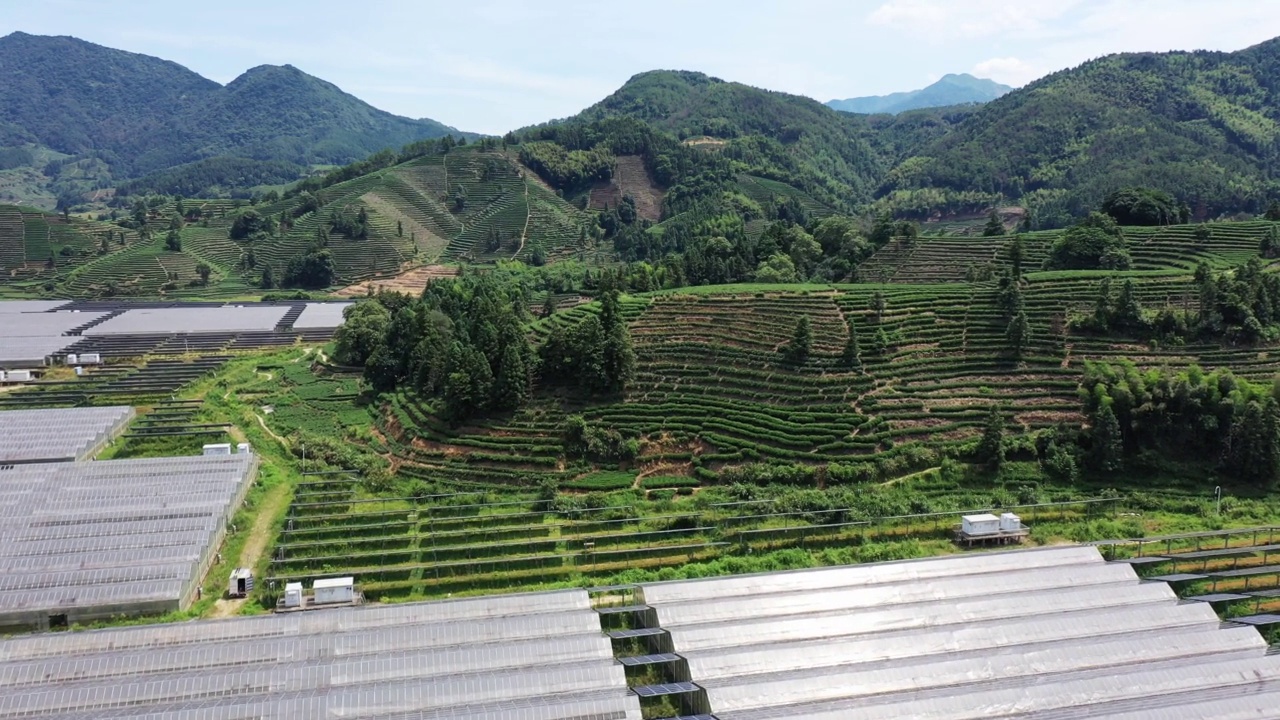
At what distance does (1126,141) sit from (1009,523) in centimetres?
12806

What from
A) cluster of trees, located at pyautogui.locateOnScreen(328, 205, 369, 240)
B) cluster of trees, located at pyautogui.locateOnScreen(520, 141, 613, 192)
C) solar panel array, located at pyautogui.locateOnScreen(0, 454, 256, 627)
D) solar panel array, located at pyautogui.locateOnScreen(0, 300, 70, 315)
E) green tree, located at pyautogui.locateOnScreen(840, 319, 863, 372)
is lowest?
solar panel array, located at pyautogui.locateOnScreen(0, 454, 256, 627)

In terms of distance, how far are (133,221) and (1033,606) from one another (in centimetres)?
13871

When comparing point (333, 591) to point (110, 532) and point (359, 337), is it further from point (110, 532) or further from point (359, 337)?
point (359, 337)

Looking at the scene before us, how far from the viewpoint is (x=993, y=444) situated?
1441 inches

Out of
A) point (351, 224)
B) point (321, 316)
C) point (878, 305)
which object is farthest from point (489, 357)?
point (351, 224)

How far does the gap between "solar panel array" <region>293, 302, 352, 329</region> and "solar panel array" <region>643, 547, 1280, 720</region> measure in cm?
6212

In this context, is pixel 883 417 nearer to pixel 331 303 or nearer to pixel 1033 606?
pixel 1033 606

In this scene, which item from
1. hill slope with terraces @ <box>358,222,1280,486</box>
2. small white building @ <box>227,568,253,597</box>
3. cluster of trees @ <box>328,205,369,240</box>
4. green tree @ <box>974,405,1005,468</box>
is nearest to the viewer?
small white building @ <box>227,568,253,597</box>

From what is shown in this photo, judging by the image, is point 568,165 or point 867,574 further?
point 568,165

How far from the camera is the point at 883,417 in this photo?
131 ft

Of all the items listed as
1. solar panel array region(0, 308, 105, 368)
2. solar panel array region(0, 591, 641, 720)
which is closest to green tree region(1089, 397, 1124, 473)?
solar panel array region(0, 591, 641, 720)

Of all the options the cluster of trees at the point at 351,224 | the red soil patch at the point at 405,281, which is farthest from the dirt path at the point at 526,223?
the cluster of trees at the point at 351,224

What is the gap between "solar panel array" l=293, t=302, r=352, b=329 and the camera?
252 ft

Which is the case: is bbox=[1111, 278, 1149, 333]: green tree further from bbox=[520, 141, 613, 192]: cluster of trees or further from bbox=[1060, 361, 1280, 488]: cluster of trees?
bbox=[520, 141, 613, 192]: cluster of trees
